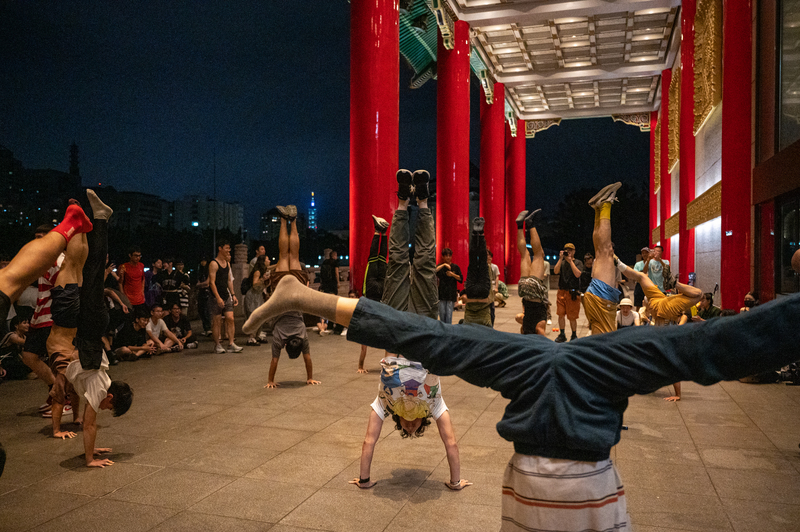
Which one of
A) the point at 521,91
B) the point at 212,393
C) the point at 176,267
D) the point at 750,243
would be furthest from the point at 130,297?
the point at 521,91

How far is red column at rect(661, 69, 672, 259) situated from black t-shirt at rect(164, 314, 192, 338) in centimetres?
1922

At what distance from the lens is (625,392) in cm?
153

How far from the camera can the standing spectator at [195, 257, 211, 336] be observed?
10.5 meters

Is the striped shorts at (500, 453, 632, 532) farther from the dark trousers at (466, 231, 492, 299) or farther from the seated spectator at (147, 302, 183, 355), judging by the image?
the seated spectator at (147, 302, 183, 355)

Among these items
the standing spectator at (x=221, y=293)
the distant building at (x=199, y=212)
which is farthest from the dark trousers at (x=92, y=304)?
the distant building at (x=199, y=212)

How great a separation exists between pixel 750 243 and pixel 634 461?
6.78 m

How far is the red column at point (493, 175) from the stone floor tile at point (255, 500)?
19.9 metres

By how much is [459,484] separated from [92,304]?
3.10m

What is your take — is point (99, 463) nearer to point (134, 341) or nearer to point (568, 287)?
point (134, 341)

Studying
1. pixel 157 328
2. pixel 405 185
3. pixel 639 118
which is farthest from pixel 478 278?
pixel 639 118

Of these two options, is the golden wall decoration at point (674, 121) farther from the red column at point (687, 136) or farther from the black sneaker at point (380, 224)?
the black sneaker at point (380, 224)

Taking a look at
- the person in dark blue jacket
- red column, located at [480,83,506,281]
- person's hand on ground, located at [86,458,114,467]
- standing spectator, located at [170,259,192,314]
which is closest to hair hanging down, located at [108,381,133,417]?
person's hand on ground, located at [86,458,114,467]

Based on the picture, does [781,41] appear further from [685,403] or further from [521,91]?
[521,91]

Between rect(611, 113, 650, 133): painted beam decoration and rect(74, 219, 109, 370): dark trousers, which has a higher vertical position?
rect(611, 113, 650, 133): painted beam decoration
